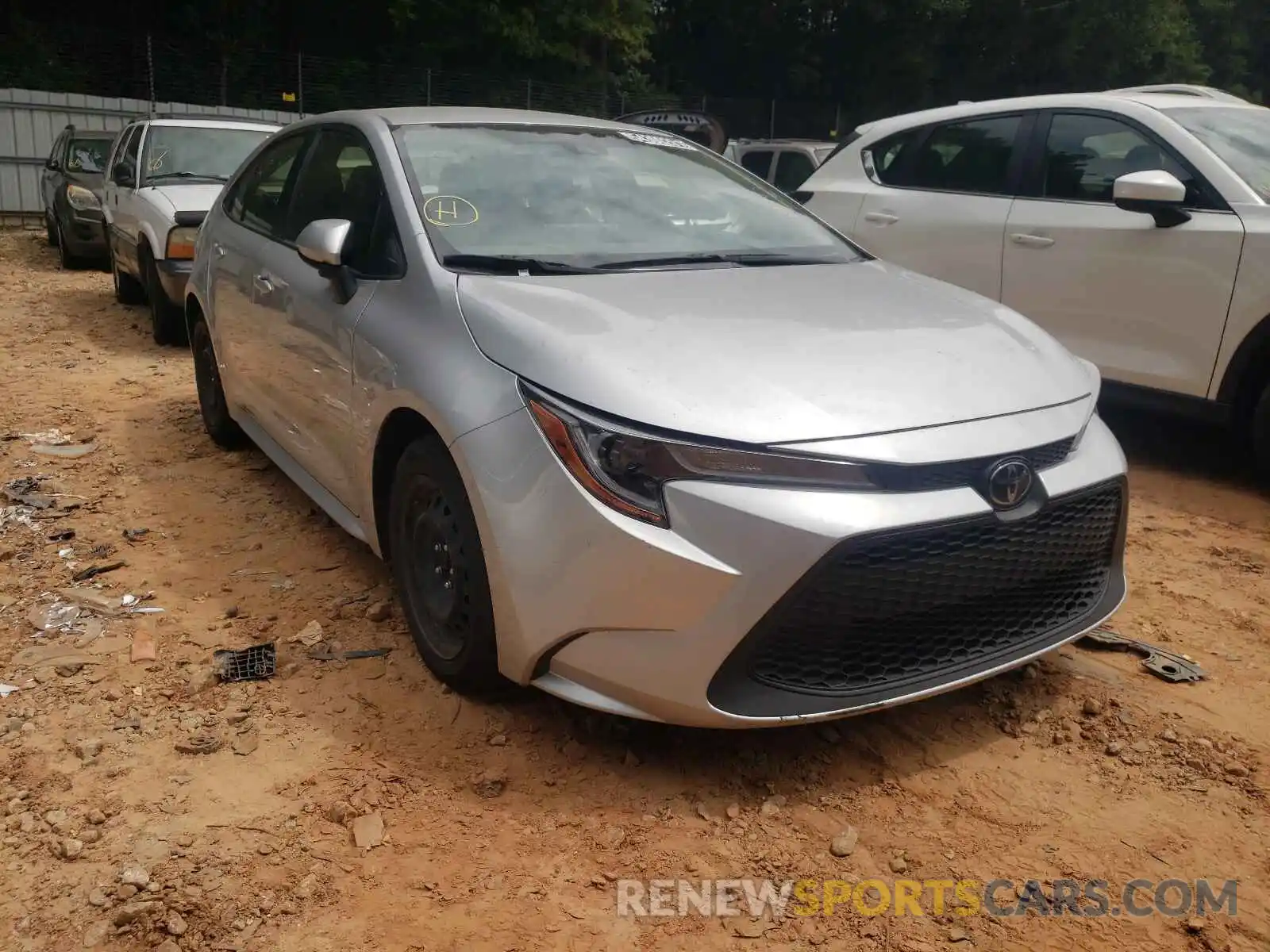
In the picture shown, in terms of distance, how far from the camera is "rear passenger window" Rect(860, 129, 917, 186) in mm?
6223

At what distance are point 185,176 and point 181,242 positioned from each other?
151 cm

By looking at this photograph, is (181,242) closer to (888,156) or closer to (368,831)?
(888,156)

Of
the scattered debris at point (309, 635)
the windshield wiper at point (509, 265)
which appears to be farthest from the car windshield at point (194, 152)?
the windshield wiper at point (509, 265)

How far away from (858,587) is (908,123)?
15.0 feet

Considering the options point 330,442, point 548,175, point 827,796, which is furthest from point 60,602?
point 827,796

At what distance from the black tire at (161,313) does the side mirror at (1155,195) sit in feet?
20.3

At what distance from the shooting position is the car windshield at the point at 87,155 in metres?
12.9

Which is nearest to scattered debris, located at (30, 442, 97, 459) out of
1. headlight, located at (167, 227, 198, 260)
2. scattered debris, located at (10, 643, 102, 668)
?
scattered debris, located at (10, 643, 102, 668)

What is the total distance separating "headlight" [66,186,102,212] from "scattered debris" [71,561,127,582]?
31.1 feet

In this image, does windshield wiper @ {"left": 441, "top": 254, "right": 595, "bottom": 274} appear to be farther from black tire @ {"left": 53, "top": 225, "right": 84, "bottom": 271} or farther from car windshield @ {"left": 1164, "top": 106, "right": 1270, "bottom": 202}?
black tire @ {"left": 53, "top": 225, "right": 84, "bottom": 271}

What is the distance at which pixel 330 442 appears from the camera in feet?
11.8

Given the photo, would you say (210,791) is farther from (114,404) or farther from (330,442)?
(114,404)

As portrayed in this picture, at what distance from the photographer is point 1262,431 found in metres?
4.57

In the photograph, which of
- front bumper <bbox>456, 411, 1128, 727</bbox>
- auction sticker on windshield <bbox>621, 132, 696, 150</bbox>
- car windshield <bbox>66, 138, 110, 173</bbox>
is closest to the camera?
front bumper <bbox>456, 411, 1128, 727</bbox>
